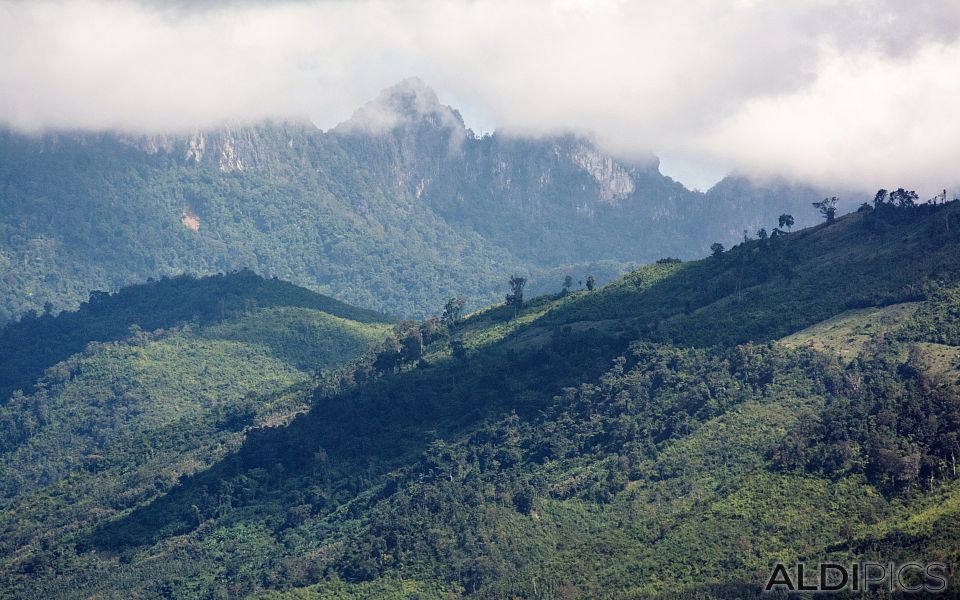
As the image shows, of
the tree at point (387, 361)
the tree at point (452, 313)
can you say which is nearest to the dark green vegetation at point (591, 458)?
the tree at point (387, 361)

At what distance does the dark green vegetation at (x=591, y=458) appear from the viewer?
115188mm

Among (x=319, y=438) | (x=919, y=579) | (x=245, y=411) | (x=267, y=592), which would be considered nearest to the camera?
(x=919, y=579)

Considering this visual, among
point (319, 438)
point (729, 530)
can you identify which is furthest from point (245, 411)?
point (729, 530)

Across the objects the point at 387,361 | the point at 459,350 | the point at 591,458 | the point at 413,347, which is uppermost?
the point at 413,347

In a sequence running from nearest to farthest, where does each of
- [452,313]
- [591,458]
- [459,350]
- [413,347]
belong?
[591,458], [459,350], [413,347], [452,313]

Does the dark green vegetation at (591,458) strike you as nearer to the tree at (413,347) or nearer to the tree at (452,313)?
the tree at (413,347)

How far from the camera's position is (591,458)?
13900 centimetres

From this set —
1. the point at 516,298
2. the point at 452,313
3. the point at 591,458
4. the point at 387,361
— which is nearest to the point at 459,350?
the point at 387,361

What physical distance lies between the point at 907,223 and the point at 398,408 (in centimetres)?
6252

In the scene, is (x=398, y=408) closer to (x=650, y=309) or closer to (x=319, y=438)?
(x=319, y=438)

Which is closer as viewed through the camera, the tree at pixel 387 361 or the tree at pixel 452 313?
the tree at pixel 387 361

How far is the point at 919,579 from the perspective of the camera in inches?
3780

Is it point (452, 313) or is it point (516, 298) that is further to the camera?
point (452, 313)

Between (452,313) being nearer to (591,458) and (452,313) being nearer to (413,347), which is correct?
(413,347)
